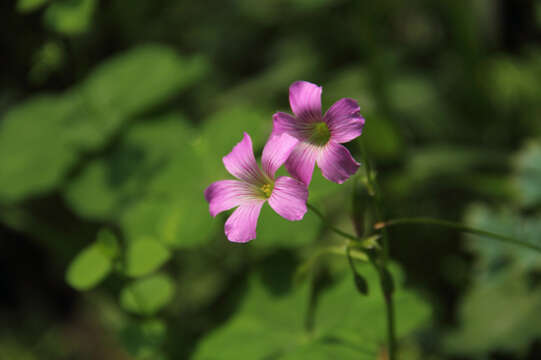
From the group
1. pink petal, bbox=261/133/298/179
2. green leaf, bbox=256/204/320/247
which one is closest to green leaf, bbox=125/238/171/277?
green leaf, bbox=256/204/320/247

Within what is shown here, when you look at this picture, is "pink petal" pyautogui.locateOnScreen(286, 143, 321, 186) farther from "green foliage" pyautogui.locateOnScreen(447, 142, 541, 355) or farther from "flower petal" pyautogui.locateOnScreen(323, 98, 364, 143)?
"green foliage" pyautogui.locateOnScreen(447, 142, 541, 355)

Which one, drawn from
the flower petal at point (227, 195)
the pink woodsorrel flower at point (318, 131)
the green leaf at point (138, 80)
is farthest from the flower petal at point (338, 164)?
the green leaf at point (138, 80)

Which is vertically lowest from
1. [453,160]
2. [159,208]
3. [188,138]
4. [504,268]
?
[159,208]

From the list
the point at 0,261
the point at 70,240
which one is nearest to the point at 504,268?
the point at 70,240

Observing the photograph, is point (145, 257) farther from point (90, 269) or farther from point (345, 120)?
point (345, 120)

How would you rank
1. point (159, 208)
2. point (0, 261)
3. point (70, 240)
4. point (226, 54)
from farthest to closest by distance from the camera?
point (226, 54)
point (0, 261)
point (70, 240)
point (159, 208)

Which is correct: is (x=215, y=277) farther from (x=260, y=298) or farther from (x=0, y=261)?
(x=0, y=261)

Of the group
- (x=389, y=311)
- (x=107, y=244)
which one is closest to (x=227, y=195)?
(x=389, y=311)
